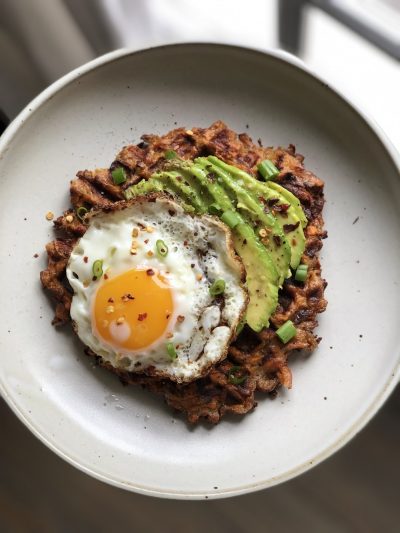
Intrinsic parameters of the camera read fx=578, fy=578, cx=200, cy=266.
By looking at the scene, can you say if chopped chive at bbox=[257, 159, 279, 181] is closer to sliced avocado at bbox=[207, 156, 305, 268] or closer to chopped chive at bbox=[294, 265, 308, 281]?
sliced avocado at bbox=[207, 156, 305, 268]

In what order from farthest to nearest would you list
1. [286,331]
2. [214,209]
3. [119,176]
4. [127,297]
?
[119,176], [286,331], [214,209], [127,297]

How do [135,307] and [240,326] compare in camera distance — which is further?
[240,326]

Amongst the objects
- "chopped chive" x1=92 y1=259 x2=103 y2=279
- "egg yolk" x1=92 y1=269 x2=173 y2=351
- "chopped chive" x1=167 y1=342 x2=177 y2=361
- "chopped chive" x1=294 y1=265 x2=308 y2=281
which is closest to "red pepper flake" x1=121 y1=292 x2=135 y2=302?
"egg yolk" x1=92 y1=269 x2=173 y2=351

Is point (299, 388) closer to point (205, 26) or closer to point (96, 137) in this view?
point (96, 137)

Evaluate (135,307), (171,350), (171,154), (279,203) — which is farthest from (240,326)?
(171,154)

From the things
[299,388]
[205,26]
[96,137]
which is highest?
[205,26]

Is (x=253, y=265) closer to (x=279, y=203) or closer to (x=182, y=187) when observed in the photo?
(x=279, y=203)

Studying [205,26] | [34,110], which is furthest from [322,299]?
[205,26]

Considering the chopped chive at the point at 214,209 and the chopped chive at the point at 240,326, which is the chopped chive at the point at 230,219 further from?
the chopped chive at the point at 240,326

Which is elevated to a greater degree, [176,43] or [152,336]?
[176,43]
